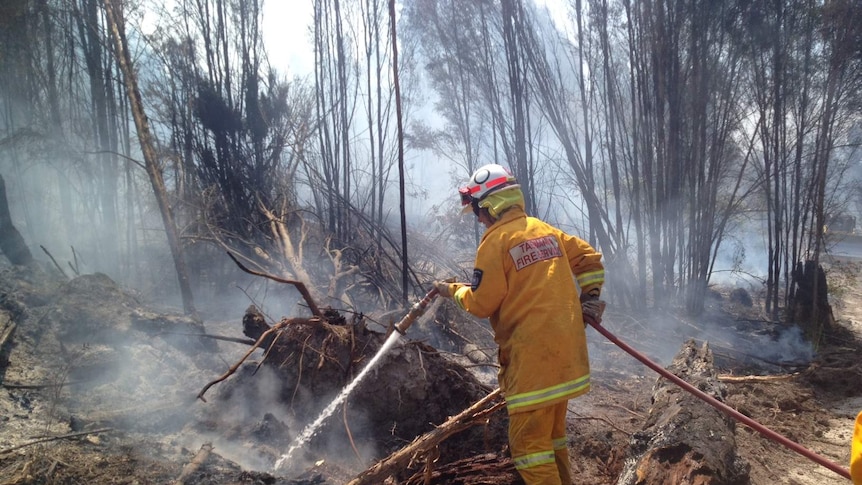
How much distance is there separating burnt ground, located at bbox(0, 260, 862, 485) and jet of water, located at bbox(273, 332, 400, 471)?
0.08 m

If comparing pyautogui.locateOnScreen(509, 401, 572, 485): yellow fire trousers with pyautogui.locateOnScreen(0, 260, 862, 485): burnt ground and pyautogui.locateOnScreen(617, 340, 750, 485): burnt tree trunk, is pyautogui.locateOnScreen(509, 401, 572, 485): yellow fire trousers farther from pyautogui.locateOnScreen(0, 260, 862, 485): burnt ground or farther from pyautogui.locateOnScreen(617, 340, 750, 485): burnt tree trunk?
pyautogui.locateOnScreen(617, 340, 750, 485): burnt tree trunk

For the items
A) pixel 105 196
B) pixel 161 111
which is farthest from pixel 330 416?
pixel 105 196

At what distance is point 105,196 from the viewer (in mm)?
13109

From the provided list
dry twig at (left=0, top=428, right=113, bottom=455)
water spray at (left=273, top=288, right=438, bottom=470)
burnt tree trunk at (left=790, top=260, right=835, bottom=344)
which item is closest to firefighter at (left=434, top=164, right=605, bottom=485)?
water spray at (left=273, top=288, right=438, bottom=470)

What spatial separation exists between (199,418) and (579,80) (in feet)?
29.5

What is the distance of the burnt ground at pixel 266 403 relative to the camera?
3479 millimetres

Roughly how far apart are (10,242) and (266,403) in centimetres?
520

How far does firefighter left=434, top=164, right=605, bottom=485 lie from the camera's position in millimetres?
2773

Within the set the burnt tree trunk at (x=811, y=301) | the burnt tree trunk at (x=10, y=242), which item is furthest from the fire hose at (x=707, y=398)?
the burnt tree trunk at (x=10, y=242)

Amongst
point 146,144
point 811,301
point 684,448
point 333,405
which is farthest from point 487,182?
point 811,301

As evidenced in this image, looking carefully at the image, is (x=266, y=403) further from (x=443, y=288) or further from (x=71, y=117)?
(x=71, y=117)

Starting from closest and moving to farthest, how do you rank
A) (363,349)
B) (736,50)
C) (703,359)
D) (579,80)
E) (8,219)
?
(703,359) → (363,349) → (8,219) → (736,50) → (579,80)

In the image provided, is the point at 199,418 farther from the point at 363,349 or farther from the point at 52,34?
the point at 52,34

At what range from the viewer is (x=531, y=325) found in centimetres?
282
